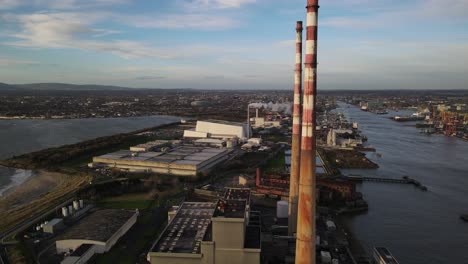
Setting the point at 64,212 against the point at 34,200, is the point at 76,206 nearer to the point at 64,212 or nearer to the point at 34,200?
the point at 64,212

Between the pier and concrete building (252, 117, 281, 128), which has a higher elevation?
concrete building (252, 117, 281, 128)

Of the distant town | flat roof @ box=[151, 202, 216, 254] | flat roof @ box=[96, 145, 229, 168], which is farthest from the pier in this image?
flat roof @ box=[151, 202, 216, 254]

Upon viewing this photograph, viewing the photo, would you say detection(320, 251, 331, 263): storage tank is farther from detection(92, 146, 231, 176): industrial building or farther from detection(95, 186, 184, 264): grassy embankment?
detection(92, 146, 231, 176): industrial building

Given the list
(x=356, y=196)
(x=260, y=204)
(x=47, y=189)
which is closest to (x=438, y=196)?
(x=356, y=196)

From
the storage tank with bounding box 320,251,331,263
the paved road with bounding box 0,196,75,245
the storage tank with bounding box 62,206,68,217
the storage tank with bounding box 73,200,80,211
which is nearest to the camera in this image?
the storage tank with bounding box 320,251,331,263

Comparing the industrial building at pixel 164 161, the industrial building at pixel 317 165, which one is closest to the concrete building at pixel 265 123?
the industrial building at pixel 317 165

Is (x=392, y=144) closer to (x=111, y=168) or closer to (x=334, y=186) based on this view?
(x=334, y=186)

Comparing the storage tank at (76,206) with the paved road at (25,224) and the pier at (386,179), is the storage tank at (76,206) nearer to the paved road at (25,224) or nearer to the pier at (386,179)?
the paved road at (25,224)
